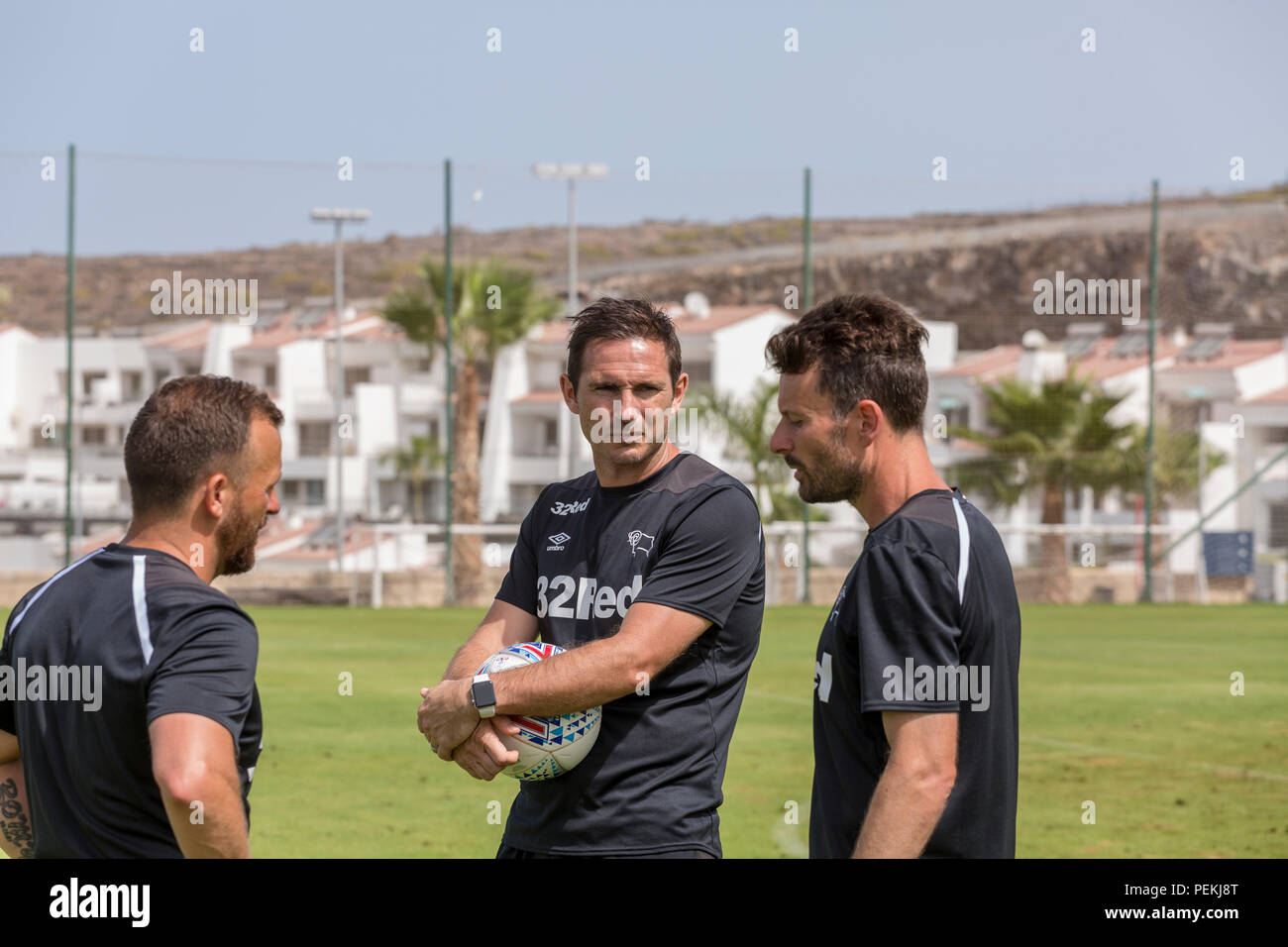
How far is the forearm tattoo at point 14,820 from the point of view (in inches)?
125

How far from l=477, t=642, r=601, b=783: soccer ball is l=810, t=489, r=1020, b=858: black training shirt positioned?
730 millimetres

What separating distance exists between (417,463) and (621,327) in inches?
1262

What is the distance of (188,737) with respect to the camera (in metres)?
2.66

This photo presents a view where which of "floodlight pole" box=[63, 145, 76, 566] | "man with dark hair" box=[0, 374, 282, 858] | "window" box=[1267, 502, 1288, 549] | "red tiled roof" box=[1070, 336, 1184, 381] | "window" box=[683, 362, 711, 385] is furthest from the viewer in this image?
"window" box=[683, 362, 711, 385]

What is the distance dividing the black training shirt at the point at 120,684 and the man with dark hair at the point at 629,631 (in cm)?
86

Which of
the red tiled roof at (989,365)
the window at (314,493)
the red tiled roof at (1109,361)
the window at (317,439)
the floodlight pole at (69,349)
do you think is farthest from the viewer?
the red tiled roof at (989,365)

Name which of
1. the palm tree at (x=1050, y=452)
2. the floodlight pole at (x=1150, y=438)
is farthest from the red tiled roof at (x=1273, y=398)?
the floodlight pole at (x=1150, y=438)

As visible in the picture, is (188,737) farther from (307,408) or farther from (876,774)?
(307,408)

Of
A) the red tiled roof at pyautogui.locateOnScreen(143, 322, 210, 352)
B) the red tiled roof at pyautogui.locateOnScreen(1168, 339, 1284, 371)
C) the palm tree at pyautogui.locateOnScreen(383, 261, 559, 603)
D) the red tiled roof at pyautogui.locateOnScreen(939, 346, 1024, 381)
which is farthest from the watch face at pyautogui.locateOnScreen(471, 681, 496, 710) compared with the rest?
the red tiled roof at pyautogui.locateOnScreen(1168, 339, 1284, 371)

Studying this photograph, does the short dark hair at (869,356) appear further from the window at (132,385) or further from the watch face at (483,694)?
the window at (132,385)

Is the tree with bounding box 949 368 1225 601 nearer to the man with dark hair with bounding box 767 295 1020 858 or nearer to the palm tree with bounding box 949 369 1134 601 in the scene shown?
the palm tree with bounding box 949 369 1134 601

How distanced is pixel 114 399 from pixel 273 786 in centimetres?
2225

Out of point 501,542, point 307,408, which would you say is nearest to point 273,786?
point 501,542

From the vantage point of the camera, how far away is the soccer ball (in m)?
3.58
